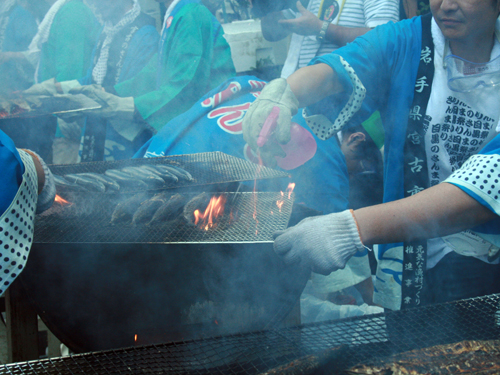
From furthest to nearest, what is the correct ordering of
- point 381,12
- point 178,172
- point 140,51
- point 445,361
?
point 140,51 < point 381,12 < point 178,172 < point 445,361

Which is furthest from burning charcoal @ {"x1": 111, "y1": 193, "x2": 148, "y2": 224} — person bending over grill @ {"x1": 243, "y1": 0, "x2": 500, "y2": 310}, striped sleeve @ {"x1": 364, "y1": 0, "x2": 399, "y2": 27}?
striped sleeve @ {"x1": 364, "y1": 0, "x2": 399, "y2": 27}

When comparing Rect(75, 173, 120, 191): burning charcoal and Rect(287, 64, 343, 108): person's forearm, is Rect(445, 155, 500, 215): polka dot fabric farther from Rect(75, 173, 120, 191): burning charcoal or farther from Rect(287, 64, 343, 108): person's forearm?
Rect(75, 173, 120, 191): burning charcoal

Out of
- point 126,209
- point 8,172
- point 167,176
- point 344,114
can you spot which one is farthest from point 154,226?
point 344,114

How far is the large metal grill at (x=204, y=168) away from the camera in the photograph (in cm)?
262

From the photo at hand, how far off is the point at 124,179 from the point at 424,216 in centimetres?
194

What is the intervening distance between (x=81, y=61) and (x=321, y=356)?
5335 mm

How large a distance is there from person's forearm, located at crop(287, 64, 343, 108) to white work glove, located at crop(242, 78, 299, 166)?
73mm

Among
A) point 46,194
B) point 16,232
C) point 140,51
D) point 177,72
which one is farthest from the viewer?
point 140,51

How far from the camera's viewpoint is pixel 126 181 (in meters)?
2.57

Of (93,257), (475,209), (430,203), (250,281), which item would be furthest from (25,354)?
(475,209)

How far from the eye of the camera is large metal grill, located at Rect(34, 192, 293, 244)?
201 centimetres

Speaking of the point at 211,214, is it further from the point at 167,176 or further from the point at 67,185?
the point at 67,185

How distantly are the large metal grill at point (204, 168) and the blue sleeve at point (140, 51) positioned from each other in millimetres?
2124

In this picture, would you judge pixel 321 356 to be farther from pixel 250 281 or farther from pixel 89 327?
pixel 89 327
